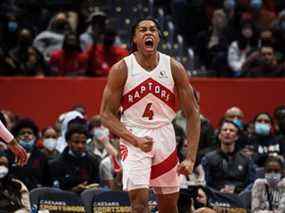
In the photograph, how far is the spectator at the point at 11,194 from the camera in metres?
12.9

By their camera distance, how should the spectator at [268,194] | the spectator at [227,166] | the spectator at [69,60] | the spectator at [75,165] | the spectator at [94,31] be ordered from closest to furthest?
the spectator at [268,194] → the spectator at [75,165] → the spectator at [227,166] → the spectator at [69,60] → the spectator at [94,31]

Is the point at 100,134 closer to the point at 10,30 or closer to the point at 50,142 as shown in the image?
the point at 50,142

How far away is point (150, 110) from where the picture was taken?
1095cm

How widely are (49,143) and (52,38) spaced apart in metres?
4.56

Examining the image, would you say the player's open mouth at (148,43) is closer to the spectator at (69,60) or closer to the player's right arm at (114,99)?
the player's right arm at (114,99)

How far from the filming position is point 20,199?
1302 cm

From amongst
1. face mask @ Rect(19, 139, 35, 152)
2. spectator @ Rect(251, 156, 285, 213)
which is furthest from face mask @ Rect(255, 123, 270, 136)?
face mask @ Rect(19, 139, 35, 152)

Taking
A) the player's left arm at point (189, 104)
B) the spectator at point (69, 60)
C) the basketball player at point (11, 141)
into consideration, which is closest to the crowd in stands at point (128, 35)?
the spectator at point (69, 60)

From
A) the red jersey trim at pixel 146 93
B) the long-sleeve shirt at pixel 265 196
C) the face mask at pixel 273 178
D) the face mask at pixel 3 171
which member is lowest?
the long-sleeve shirt at pixel 265 196

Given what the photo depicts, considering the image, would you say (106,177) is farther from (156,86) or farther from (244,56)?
(244,56)

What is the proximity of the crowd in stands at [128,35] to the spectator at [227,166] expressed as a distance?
4033mm

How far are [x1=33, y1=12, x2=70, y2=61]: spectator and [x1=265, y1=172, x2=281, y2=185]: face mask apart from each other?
6917mm

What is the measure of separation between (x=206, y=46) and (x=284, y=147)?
4.67 m

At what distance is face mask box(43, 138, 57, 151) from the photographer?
15688mm
